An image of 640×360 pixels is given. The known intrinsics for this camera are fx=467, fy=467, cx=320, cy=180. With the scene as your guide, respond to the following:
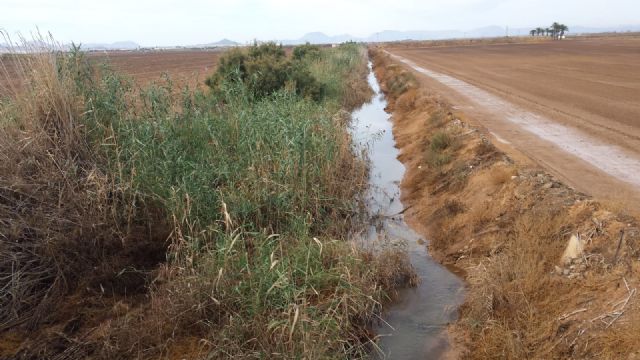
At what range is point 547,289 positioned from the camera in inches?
203

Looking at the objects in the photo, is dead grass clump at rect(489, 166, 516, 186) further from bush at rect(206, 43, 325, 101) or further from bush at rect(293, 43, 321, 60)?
bush at rect(293, 43, 321, 60)

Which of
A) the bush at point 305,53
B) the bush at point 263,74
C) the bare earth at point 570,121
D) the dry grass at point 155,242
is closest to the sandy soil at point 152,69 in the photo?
the dry grass at point 155,242

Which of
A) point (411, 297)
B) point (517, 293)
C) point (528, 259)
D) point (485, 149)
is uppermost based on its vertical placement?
point (485, 149)

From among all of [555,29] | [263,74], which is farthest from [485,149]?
[555,29]

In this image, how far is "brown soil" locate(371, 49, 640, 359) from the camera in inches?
173

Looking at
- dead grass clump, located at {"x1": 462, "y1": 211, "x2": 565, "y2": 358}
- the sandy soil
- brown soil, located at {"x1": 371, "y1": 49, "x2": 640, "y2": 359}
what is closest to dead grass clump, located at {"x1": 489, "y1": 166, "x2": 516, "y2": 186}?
brown soil, located at {"x1": 371, "y1": 49, "x2": 640, "y2": 359}

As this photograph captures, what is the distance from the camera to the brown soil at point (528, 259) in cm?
439

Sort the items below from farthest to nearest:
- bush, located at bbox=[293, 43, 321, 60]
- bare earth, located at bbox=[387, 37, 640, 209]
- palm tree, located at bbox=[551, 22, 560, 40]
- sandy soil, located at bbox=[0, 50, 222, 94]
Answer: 1. palm tree, located at bbox=[551, 22, 560, 40]
2. bush, located at bbox=[293, 43, 321, 60]
3. bare earth, located at bbox=[387, 37, 640, 209]
4. sandy soil, located at bbox=[0, 50, 222, 94]

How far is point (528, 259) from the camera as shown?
5457 millimetres

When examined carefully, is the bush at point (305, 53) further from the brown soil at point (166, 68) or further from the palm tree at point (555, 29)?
the palm tree at point (555, 29)

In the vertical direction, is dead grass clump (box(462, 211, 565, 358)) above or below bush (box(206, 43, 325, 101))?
below

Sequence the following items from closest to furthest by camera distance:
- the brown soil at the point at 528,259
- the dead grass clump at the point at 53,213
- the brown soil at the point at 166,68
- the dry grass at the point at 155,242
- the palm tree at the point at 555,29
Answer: the brown soil at the point at 528,259 → the dry grass at the point at 155,242 → the dead grass clump at the point at 53,213 → the brown soil at the point at 166,68 → the palm tree at the point at 555,29

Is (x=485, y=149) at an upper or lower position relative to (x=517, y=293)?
upper

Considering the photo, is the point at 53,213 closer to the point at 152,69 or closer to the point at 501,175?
the point at 501,175
